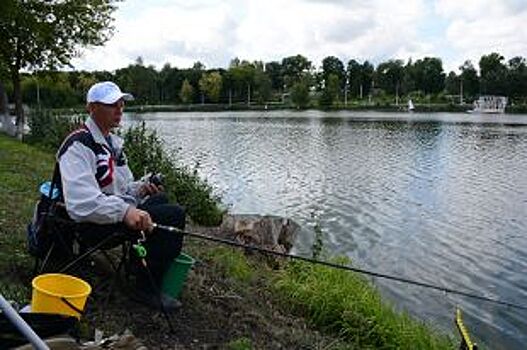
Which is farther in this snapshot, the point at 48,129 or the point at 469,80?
the point at 469,80

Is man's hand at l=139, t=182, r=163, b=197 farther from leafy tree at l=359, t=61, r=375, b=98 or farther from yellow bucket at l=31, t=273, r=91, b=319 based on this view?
leafy tree at l=359, t=61, r=375, b=98

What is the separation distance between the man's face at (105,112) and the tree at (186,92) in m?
140

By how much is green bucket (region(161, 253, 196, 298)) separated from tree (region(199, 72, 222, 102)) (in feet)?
457

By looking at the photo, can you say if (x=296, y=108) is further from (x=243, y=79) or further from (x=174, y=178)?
(x=174, y=178)

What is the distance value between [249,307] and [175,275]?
1.36 metres

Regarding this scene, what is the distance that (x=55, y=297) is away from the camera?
422 cm

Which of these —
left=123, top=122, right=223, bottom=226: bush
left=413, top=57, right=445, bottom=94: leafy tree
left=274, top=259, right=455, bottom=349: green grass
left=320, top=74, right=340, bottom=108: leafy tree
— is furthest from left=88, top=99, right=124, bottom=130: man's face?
left=413, top=57, right=445, bottom=94: leafy tree

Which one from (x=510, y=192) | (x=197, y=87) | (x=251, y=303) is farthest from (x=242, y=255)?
(x=197, y=87)

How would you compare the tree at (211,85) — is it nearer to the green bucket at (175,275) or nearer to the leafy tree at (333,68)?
the leafy tree at (333,68)

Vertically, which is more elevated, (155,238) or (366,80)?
(366,80)

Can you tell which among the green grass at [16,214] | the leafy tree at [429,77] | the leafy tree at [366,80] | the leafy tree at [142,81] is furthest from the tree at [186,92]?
the green grass at [16,214]

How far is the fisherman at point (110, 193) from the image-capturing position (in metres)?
4.86

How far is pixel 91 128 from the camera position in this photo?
5293mm

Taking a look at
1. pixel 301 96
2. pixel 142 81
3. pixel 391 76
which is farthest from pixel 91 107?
pixel 391 76
